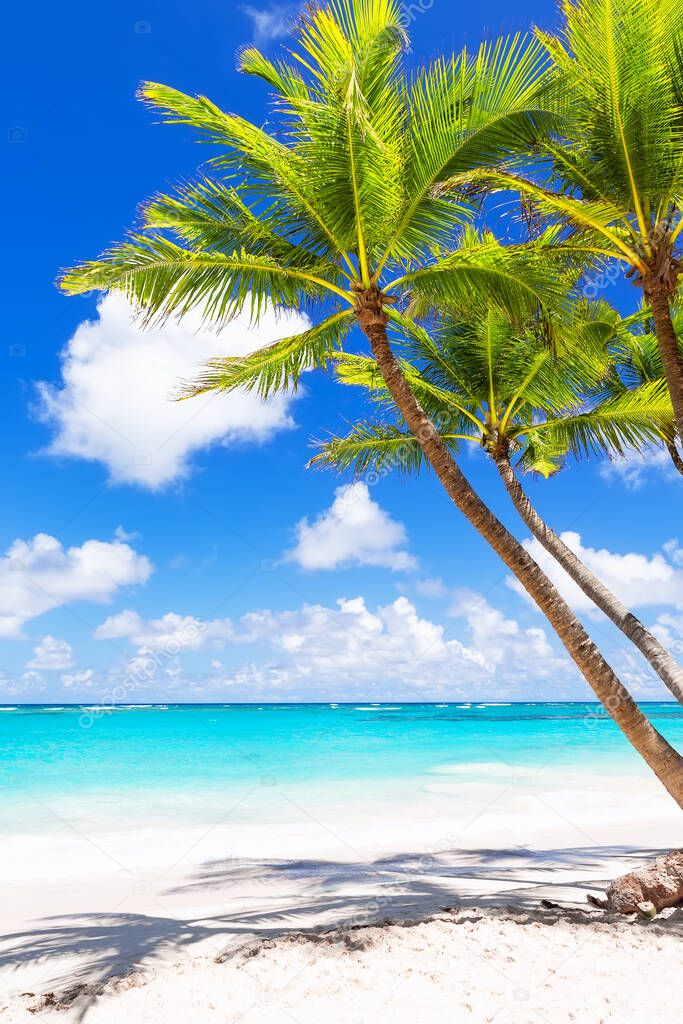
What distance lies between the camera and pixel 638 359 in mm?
8727

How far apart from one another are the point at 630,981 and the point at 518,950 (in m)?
0.63

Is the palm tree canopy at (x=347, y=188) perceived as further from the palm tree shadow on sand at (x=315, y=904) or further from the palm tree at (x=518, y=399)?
the palm tree shadow on sand at (x=315, y=904)

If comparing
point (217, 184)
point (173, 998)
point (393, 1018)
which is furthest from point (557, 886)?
point (217, 184)

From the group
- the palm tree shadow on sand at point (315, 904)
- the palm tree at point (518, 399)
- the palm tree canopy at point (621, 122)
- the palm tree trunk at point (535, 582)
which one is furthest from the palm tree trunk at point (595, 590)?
the palm tree canopy at point (621, 122)

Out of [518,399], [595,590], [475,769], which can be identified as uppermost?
[518,399]

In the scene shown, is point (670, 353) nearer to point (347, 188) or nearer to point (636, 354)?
point (347, 188)

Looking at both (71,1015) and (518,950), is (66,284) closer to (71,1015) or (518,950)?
(71,1015)

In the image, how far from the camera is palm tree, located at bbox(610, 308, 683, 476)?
27.0 feet

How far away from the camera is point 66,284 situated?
4.84 metres

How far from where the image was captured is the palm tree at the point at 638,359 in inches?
324

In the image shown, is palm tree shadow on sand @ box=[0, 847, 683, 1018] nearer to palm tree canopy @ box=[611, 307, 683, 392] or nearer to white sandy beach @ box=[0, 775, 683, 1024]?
white sandy beach @ box=[0, 775, 683, 1024]

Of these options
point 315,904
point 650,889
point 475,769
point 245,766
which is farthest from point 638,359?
point 245,766

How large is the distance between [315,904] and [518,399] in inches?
231

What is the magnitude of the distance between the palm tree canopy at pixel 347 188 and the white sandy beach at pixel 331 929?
4.46 metres
